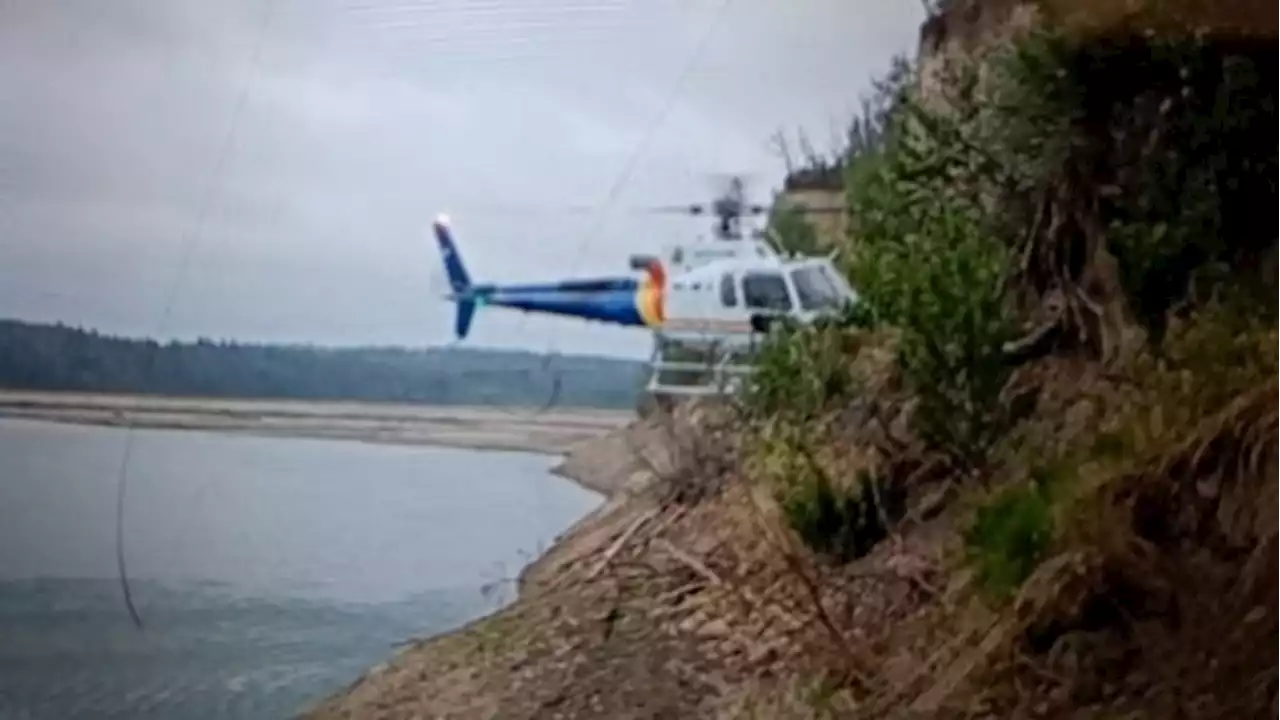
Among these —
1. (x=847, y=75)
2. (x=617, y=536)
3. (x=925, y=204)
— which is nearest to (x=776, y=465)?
(x=617, y=536)

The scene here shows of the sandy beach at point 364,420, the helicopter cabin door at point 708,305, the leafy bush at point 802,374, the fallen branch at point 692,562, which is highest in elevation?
the helicopter cabin door at point 708,305

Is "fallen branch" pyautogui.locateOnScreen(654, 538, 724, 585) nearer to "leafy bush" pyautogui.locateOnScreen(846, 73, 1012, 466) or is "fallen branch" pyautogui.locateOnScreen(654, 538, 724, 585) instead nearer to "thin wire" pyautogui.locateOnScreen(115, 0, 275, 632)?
"leafy bush" pyautogui.locateOnScreen(846, 73, 1012, 466)

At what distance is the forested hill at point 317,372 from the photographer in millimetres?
1729

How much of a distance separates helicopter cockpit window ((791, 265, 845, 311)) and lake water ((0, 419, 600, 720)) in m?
0.30

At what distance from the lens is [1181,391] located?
1.54 metres

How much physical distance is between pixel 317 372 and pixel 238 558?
8.4 inches

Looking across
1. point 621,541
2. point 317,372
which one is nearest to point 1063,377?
point 621,541

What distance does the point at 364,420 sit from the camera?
176cm

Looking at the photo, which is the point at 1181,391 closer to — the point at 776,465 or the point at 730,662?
the point at 776,465

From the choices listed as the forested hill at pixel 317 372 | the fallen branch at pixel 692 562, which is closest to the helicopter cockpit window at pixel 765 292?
the forested hill at pixel 317 372

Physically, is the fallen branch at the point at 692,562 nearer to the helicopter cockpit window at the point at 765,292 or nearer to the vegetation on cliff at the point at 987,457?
the vegetation on cliff at the point at 987,457

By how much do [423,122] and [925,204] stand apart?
525mm

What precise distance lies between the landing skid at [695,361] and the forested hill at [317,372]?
2 centimetres

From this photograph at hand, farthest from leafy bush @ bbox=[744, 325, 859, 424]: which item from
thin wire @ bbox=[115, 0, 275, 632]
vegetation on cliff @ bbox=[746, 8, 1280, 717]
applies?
thin wire @ bbox=[115, 0, 275, 632]
